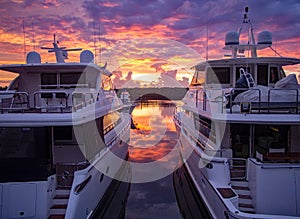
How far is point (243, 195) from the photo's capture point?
21.5ft

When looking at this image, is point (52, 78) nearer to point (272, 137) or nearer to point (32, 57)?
point (32, 57)

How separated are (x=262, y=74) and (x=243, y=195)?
557 centimetres

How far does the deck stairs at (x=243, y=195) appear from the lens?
6297mm

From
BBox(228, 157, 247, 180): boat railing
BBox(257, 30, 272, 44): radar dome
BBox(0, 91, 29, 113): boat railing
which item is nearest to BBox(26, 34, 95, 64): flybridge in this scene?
BBox(0, 91, 29, 113): boat railing

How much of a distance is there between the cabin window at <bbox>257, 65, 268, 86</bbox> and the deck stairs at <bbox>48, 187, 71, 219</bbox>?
778 cm

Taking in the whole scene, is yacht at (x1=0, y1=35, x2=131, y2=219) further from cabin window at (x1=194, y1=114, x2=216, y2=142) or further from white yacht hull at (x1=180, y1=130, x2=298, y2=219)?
cabin window at (x1=194, y1=114, x2=216, y2=142)

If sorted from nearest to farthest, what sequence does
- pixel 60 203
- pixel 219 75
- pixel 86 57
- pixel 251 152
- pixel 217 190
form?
pixel 60 203, pixel 217 190, pixel 251 152, pixel 219 75, pixel 86 57

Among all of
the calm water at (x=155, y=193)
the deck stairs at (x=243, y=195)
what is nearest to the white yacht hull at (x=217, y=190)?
the deck stairs at (x=243, y=195)

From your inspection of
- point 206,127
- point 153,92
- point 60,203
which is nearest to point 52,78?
point 60,203

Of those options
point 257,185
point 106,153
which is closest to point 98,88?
point 106,153

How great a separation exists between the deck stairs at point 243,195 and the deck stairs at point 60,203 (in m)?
3.75

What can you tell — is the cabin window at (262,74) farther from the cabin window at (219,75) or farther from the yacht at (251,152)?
the cabin window at (219,75)

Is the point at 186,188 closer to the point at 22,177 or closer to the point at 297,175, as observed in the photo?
the point at 297,175

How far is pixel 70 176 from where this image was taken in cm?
687
